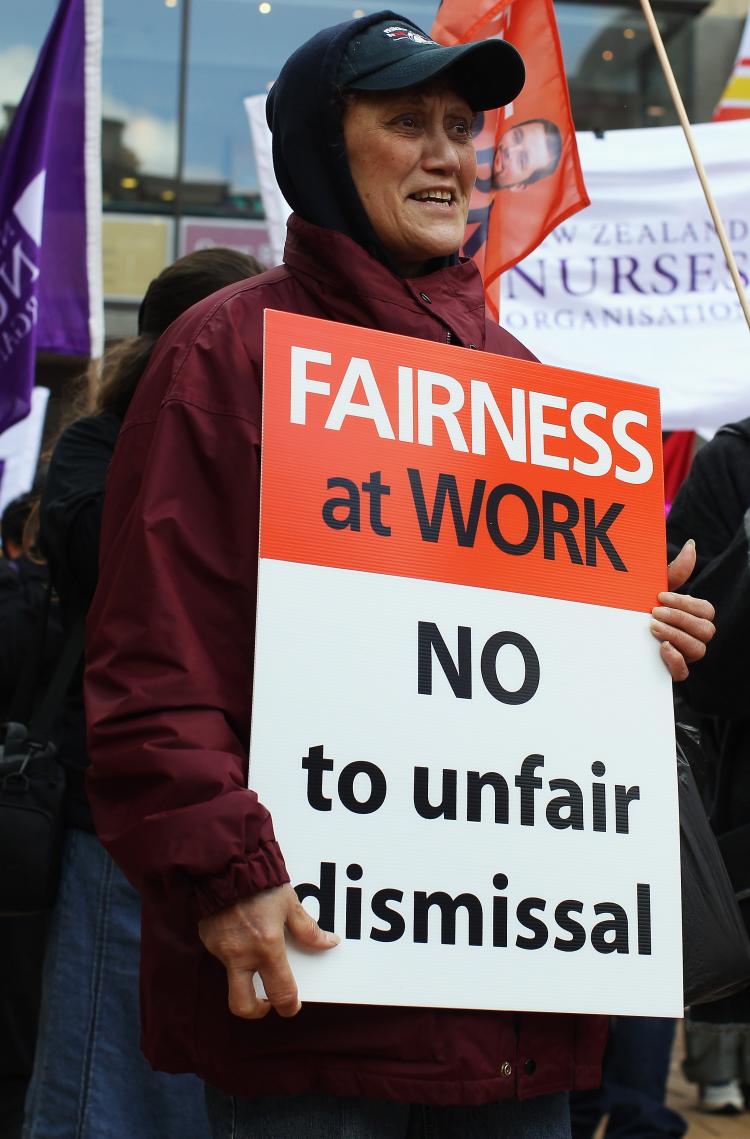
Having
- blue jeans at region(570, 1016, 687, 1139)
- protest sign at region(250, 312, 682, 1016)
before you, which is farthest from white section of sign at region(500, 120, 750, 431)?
protest sign at region(250, 312, 682, 1016)

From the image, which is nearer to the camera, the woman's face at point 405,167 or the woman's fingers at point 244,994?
the woman's fingers at point 244,994

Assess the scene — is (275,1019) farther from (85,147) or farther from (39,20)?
(39,20)

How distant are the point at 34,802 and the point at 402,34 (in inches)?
57.8

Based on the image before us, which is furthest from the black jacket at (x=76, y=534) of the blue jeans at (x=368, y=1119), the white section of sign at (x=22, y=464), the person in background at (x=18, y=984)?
the white section of sign at (x=22, y=464)

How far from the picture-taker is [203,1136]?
2859 mm

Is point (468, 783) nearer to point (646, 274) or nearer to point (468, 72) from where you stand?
point (468, 72)

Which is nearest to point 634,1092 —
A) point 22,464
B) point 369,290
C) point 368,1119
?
point 368,1119

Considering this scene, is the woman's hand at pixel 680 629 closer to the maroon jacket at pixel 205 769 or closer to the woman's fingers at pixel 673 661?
the woman's fingers at pixel 673 661

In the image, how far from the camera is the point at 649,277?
534cm

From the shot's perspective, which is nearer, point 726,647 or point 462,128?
point 462,128

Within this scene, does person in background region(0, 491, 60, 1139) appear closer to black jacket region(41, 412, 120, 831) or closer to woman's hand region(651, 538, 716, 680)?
black jacket region(41, 412, 120, 831)

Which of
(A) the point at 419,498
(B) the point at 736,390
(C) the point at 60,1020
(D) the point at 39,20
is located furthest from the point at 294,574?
(D) the point at 39,20

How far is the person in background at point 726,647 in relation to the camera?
250 cm

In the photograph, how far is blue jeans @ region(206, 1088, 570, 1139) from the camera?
5.69ft
